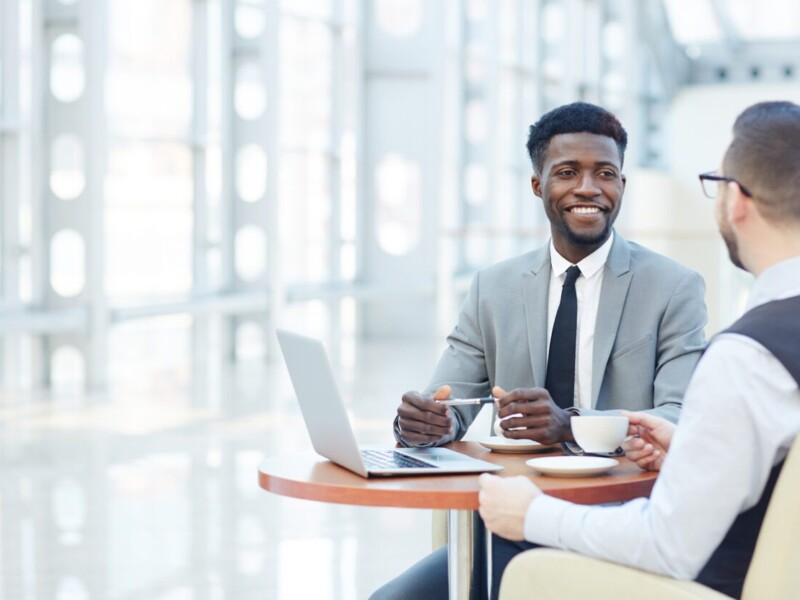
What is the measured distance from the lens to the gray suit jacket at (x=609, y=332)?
2.43 m

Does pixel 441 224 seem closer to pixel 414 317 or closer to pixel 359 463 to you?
pixel 414 317

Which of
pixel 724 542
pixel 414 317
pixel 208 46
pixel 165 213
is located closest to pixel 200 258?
pixel 165 213

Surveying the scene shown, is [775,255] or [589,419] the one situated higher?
[775,255]

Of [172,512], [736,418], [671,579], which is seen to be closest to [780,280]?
[736,418]

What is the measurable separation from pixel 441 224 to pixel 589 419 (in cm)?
1024

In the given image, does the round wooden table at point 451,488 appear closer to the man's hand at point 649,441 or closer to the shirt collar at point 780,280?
the man's hand at point 649,441

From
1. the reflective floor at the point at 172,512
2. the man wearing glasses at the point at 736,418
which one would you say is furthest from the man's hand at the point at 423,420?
the reflective floor at the point at 172,512

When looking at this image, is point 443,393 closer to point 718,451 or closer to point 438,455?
point 438,455

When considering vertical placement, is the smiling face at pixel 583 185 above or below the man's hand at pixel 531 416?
above

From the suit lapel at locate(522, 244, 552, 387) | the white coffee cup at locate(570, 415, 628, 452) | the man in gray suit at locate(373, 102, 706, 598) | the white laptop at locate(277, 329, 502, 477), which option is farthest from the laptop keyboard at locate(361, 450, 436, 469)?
the suit lapel at locate(522, 244, 552, 387)

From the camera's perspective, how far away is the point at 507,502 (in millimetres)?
1821

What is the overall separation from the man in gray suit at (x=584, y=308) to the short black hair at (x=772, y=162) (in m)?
0.74

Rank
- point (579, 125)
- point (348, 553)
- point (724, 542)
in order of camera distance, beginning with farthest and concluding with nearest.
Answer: point (348, 553) < point (579, 125) < point (724, 542)

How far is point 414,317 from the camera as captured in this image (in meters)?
12.1
